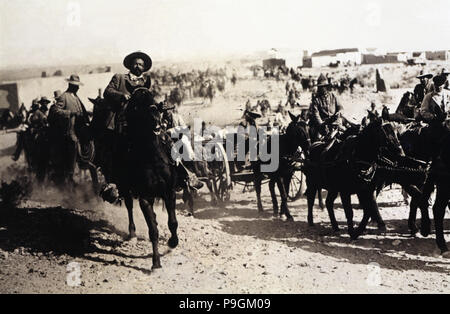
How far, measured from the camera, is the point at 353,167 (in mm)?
8086

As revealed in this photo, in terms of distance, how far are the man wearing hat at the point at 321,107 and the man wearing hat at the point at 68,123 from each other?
17.7ft

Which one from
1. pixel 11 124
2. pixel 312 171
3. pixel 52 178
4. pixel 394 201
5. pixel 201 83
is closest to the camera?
pixel 312 171

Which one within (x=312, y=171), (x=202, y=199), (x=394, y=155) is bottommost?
(x=202, y=199)

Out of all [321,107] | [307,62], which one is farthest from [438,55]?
[321,107]

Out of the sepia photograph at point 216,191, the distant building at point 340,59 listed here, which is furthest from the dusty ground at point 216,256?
the distant building at point 340,59

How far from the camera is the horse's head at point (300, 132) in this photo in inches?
352

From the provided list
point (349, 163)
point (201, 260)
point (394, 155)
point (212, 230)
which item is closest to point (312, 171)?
point (349, 163)

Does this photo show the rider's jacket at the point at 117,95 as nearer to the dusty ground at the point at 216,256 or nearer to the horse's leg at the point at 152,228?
the horse's leg at the point at 152,228

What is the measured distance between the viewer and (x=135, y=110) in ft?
21.1

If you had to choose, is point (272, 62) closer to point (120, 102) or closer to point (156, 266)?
point (120, 102)

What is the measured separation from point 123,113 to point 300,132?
378 cm

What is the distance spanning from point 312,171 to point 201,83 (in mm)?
6337

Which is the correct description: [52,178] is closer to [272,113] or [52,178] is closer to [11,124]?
[272,113]

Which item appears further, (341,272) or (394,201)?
(394,201)
